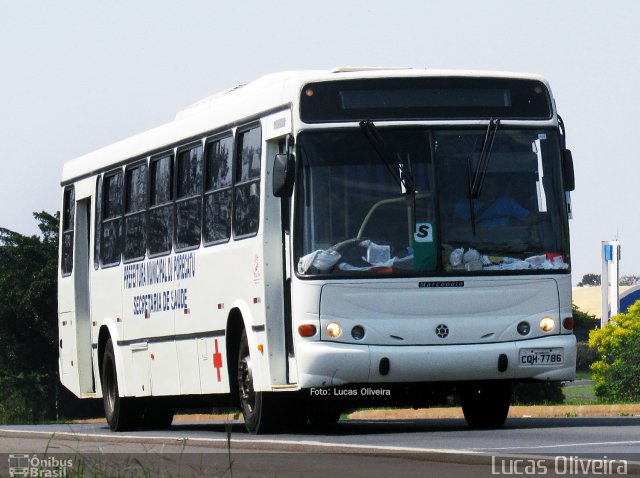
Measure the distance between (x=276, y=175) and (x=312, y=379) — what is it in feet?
6.16

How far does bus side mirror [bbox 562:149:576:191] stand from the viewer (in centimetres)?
1712

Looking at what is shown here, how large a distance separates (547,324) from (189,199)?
4593mm

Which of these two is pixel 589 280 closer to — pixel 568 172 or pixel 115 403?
pixel 115 403

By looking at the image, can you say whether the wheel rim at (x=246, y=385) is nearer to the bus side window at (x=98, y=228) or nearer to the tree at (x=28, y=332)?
the bus side window at (x=98, y=228)

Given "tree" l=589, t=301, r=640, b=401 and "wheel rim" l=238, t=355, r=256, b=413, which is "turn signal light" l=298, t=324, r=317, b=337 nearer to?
"wheel rim" l=238, t=355, r=256, b=413

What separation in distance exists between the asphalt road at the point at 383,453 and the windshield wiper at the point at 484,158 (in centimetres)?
223

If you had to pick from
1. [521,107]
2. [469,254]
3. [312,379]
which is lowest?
[312,379]

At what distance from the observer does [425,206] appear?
16.8 metres

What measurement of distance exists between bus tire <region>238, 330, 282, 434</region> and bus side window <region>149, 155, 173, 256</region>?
2599 mm

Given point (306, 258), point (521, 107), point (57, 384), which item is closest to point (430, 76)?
point (521, 107)

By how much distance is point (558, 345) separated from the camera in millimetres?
16922

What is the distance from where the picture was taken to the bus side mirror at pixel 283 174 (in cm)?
1666

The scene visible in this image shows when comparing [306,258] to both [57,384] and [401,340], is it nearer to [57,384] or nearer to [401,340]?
[401,340]

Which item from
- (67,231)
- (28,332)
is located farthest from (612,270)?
(67,231)
